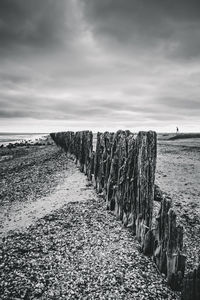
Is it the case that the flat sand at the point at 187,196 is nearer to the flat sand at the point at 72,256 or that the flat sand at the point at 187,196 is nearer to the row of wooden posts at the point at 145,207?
the row of wooden posts at the point at 145,207

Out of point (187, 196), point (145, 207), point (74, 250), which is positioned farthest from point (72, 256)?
point (187, 196)

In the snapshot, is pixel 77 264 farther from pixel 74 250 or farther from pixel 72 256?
pixel 74 250

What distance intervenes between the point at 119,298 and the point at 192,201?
4.15 metres

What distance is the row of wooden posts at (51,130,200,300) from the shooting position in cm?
247

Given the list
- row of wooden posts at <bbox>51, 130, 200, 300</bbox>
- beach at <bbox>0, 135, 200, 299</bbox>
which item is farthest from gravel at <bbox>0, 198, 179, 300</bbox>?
row of wooden posts at <bbox>51, 130, 200, 300</bbox>

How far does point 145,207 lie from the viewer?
3.19 metres

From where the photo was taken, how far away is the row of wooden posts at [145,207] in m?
2.47

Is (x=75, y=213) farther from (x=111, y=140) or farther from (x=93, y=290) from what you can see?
(x=93, y=290)

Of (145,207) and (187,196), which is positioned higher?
(145,207)

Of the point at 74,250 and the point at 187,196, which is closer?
the point at 74,250

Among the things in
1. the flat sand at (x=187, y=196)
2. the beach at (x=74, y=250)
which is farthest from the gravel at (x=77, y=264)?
the flat sand at (x=187, y=196)

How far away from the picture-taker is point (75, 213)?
4.53 metres

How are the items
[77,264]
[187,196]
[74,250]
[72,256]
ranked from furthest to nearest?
1. [187,196]
2. [74,250]
3. [72,256]
4. [77,264]

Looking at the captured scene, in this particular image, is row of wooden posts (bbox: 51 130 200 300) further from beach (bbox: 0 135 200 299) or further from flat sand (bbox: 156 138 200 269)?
flat sand (bbox: 156 138 200 269)
